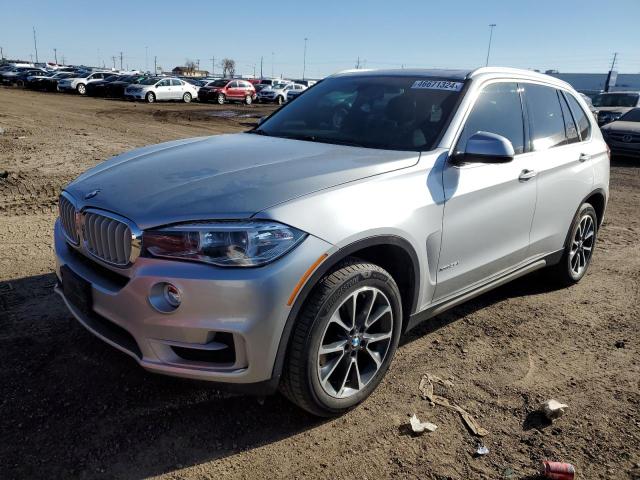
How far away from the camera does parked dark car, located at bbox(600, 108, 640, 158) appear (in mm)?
14055

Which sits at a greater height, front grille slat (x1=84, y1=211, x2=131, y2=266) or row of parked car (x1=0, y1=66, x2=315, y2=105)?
front grille slat (x1=84, y1=211, x2=131, y2=266)

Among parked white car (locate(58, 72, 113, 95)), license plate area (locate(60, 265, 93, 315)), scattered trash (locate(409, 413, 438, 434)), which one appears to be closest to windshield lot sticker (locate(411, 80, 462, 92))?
scattered trash (locate(409, 413, 438, 434))

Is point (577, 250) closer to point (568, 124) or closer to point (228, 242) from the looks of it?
point (568, 124)

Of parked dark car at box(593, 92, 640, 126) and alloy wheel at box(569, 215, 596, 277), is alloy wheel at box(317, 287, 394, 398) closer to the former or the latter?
alloy wheel at box(569, 215, 596, 277)

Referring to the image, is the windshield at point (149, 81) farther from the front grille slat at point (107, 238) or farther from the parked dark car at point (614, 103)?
the front grille slat at point (107, 238)

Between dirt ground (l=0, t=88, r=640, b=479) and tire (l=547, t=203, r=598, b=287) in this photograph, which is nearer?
dirt ground (l=0, t=88, r=640, b=479)

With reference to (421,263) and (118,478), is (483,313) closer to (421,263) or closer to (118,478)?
(421,263)

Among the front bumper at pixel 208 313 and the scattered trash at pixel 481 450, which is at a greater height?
the front bumper at pixel 208 313

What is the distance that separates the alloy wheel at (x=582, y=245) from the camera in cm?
489

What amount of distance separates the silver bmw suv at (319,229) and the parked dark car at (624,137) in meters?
11.7

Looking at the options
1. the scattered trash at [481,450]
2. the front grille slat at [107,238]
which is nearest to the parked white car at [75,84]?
the front grille slat at [107,238]

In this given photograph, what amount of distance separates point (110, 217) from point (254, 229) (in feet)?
2.52

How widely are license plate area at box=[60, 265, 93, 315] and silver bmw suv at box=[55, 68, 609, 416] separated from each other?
0.01m

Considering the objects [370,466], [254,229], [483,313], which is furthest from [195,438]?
[483,313]
